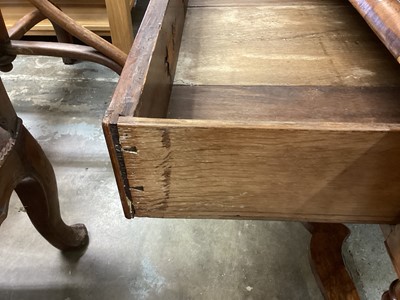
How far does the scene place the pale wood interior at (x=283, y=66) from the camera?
24.9 inches

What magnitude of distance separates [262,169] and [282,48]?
0.38 metres

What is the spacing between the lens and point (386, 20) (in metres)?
0.57

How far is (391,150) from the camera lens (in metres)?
0.43

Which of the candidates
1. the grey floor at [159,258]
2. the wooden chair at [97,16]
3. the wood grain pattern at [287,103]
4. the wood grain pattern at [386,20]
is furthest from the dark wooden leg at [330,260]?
the wooden chair at [97,16]

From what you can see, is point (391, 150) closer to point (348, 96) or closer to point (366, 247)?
point (348, 96)

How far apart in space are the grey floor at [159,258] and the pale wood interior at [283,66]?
0.54 meters

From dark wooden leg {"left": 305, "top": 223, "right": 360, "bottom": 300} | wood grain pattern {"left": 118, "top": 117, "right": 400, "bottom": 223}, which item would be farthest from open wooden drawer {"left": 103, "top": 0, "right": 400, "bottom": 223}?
dark wooden leg {"left": 305, "top": 223, "right": 360, "bottom": 300}

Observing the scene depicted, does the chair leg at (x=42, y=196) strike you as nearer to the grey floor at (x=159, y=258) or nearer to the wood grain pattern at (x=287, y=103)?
the grey floor at (x=159, y=258)

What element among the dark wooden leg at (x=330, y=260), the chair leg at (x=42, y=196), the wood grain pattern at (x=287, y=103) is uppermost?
the wood grain pattern at (x=287, y=103)

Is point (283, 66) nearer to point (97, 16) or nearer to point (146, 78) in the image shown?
point (146, 78)

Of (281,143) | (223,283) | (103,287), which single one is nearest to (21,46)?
(103,287)

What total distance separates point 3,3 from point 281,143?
171 cm

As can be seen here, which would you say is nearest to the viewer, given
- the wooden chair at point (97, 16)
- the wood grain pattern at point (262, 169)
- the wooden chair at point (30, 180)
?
the wood grain pattern at point (262, 169)

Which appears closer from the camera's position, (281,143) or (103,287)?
(281,143)
